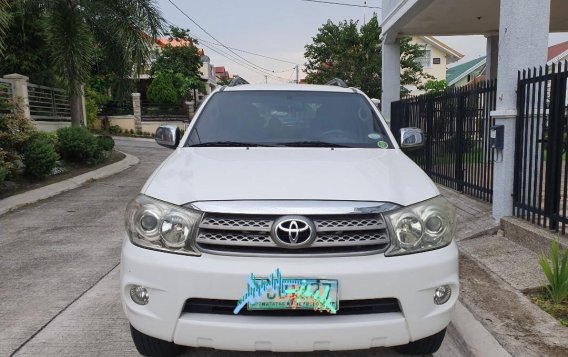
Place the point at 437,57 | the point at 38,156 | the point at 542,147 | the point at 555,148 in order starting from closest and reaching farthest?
the point at 555,148 → the point at 542,147 → the point at 38,156 → the point at 437,57

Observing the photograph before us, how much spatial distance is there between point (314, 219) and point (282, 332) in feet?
1.87

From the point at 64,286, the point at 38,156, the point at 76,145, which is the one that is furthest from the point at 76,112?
the point at 64,286

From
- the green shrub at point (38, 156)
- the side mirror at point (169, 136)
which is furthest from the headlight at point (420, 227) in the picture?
the green shrub at point (38, 156)

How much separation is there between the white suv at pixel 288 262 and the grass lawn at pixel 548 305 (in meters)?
1.36

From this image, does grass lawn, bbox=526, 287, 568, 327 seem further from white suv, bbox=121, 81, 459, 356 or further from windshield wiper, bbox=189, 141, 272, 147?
windshield wiper, bbox=189, 141, 272, 147

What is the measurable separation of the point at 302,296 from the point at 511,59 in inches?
174

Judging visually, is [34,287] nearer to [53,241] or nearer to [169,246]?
[53,241]

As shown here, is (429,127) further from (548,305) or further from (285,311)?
(285,311)

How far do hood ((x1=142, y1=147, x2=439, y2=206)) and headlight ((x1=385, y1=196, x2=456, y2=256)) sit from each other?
6 cm

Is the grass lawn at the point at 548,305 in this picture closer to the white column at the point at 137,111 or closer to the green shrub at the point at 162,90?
the white column at the point at 137,111

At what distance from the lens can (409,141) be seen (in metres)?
4.06

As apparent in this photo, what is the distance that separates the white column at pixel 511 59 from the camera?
17.3 feet

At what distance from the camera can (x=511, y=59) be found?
5.45 m

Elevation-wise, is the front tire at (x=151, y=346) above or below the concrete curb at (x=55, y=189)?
below
